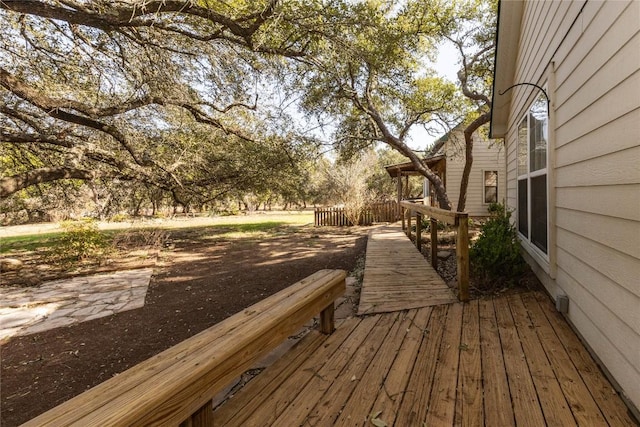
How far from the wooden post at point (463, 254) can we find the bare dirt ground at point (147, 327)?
297cm

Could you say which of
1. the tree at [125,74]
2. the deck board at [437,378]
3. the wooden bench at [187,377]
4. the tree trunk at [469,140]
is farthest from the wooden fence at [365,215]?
the wooden bench at [187,377]

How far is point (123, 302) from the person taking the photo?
16.6ft

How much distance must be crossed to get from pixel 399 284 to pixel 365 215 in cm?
1156

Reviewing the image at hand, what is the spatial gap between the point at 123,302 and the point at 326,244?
6298 millimetres

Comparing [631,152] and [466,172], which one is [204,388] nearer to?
[631,152]

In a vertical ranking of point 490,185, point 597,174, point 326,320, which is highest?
point 490,185

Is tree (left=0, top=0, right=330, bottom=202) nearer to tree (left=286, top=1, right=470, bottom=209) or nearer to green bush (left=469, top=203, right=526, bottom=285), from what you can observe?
tree (left=286, top=1, right=470, bottom=209)


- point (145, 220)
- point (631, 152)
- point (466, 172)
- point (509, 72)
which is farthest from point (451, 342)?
point (145, 220)

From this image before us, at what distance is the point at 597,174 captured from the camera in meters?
2.26

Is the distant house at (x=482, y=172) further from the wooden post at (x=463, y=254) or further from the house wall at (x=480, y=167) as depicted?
the wooden post at (x=463, y=254)

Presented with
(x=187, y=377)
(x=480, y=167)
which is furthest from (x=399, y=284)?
(x=480, y=167)

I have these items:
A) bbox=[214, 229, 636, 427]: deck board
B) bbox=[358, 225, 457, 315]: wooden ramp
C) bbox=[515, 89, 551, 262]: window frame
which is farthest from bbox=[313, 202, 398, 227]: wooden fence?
bbox=[214, 229, 636, 427]: deck board

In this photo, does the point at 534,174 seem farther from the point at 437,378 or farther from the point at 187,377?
the point at 187,377

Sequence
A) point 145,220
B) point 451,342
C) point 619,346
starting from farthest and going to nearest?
point 145,220 < point 451,342 < point 619,346
